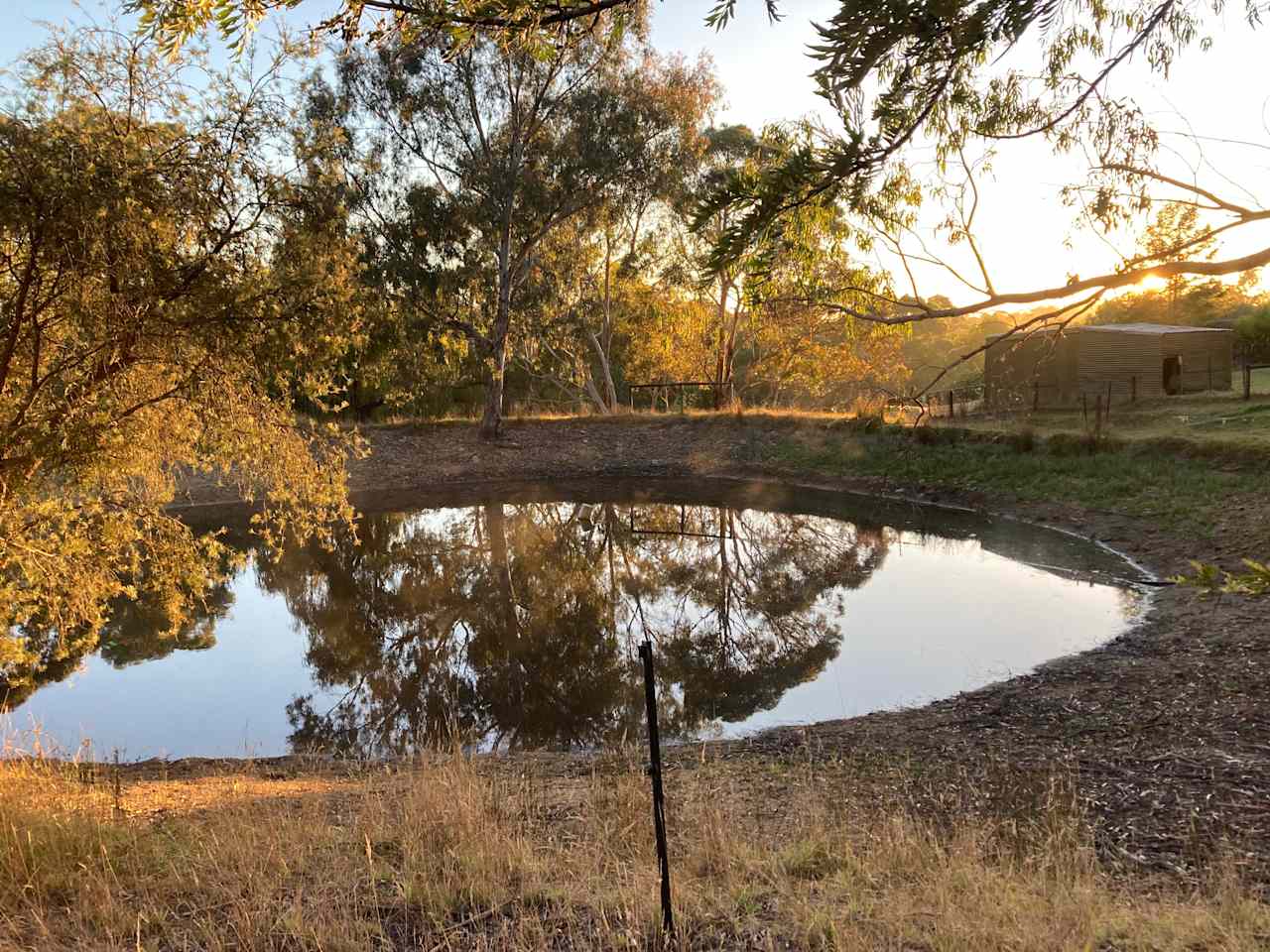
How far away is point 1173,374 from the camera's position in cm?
2380

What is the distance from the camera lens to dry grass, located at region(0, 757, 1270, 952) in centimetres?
293

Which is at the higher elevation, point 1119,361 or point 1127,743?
point 1119,361

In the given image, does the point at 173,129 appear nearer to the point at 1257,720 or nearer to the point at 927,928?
the point at 927,928

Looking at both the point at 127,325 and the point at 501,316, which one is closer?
the point at 127,325

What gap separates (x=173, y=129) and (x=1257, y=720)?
329 inches

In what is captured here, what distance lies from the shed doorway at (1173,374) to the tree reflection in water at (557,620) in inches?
558

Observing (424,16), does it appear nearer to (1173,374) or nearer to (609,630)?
(609,630)

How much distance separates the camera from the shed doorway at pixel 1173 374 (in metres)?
23.7

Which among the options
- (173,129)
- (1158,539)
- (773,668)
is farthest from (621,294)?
(173,129)

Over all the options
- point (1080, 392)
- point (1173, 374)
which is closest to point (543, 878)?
point (1080, 392)

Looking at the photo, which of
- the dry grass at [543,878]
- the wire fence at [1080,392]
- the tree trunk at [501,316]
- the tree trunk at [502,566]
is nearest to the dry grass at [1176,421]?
the wire fence at [1080,392]

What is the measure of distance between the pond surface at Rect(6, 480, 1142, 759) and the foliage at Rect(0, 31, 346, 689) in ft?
5.93

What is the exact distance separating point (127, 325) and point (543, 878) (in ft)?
14.0

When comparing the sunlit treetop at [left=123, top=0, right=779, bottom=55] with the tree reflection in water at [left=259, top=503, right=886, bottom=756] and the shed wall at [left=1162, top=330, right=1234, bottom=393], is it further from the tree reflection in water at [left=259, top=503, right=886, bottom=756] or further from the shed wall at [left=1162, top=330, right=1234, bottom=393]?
the shed wall at [left=1162, top=330, right=1234, bottom=393]
